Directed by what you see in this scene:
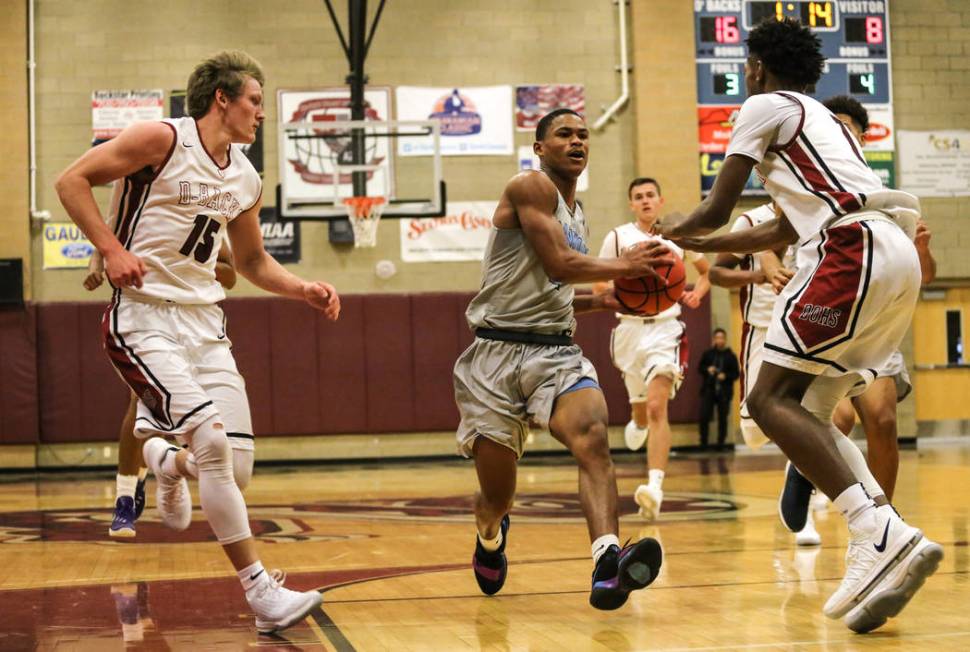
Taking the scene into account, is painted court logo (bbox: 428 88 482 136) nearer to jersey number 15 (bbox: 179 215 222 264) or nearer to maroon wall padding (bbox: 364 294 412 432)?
maroon wall padding (bbox: 364 294 412 432)

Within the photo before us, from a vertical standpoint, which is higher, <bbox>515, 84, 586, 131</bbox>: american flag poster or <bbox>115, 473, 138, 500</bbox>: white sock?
<bbox>515, 84, 586, 131</bbox>: american flag poster

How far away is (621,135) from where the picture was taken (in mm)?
16375

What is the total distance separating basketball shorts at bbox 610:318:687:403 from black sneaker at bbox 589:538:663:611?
4382 millimetres

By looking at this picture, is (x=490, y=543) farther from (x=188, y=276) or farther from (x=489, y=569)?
(x=188, y=276)

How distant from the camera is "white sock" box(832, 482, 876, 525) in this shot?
3.87 metres

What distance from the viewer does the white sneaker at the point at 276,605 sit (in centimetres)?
404

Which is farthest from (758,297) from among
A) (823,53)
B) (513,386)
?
(823,53)

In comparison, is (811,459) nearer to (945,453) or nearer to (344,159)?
(344,159)

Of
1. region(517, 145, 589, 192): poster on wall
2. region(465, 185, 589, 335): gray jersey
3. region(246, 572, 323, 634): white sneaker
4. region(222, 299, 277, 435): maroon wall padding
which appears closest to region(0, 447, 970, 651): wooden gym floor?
region(246, 572, 323, 634): white sneaker

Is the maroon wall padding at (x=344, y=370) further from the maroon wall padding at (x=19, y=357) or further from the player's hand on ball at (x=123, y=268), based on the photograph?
the player's hand on ball at (x=123, y=268)

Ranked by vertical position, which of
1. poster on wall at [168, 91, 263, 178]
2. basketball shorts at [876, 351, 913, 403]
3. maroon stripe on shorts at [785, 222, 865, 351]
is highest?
poster on wall at [168, 91, 263, 178]

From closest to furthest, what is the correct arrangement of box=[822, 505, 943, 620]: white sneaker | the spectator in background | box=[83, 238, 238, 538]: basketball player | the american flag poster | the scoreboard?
box=[822, 505, 943, 620]: white sneaker, box=[83, 238, 238, 538]: basketball player, the spectator in background, the american flag poster, the scoreboard

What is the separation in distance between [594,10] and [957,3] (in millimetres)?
5087

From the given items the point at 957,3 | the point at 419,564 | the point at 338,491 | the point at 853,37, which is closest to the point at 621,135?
the point at 853,37
